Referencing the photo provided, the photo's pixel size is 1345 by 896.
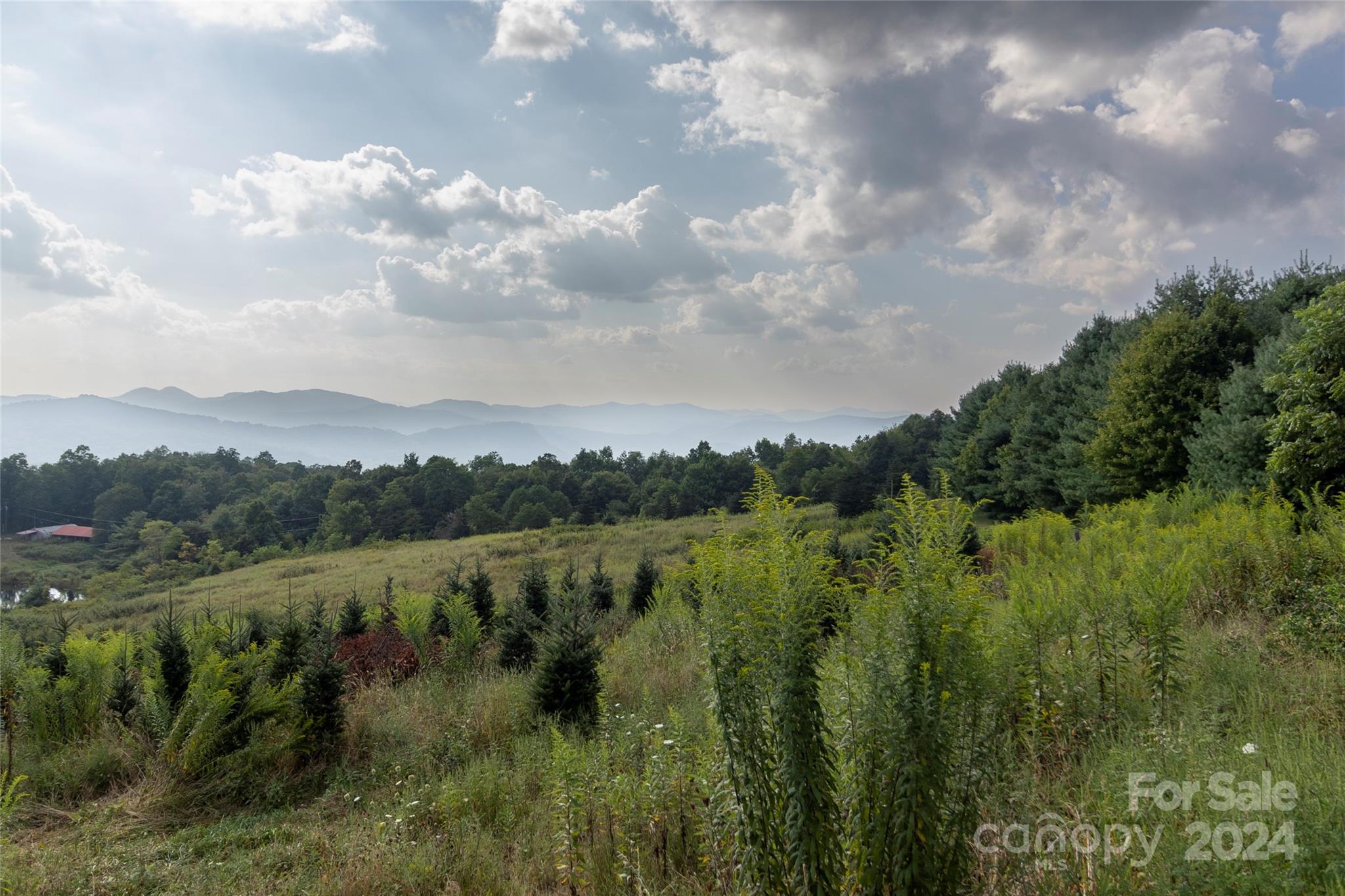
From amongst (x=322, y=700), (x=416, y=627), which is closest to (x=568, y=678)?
(x=322, y=700)

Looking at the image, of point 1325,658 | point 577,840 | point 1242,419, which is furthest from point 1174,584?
point 1242,419

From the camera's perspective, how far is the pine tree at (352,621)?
527 inches

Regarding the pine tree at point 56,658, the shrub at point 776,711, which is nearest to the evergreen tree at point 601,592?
the pine tree at point 56,658

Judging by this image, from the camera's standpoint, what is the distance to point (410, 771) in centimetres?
622

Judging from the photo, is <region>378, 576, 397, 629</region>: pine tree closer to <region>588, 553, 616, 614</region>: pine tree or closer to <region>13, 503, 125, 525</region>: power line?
<region>588, 553, 616, 614</region>: pine tree

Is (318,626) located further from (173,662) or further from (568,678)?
(568,678)

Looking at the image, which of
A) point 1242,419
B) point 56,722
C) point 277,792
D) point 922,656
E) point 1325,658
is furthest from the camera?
point 1242,419

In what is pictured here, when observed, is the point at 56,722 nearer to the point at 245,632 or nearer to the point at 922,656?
the point at 245,632

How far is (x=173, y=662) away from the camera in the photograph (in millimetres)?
7852

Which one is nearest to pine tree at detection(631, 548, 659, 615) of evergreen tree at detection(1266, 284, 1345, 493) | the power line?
evergreen tree at detection(1266, 284, 1345, 493)

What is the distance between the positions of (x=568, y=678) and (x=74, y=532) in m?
73.5

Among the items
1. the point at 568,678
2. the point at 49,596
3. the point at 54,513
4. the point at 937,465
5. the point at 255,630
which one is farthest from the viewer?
the point at 54,513

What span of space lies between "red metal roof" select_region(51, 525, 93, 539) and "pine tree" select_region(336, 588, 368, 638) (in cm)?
6237

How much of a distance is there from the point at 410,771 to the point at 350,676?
13.8 ft
